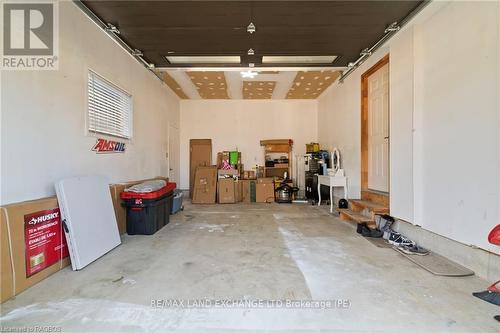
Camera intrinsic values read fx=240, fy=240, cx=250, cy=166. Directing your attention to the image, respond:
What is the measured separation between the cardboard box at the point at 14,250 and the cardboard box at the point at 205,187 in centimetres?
496

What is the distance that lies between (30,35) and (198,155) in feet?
19.0

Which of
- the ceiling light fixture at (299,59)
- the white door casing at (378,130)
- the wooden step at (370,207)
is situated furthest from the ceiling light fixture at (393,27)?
the wooden step at (370,207)

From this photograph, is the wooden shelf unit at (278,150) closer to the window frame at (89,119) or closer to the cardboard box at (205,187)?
the cardboard box at (205,187)

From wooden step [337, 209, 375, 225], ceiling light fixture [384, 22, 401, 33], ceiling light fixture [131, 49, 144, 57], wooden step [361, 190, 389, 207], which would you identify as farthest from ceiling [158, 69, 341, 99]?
wooden step [337, 209, 375, 225]

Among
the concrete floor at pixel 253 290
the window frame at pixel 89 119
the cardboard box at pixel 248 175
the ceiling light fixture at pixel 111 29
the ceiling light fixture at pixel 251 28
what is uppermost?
the ceiling light fixture at pixel 111 29

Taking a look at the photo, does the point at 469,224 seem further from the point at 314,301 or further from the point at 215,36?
the point at 215,36

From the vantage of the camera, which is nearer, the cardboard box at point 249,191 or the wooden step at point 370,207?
the wooden step at point 370,207

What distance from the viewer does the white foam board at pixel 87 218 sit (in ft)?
8.33

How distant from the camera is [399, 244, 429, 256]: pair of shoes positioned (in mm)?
2963

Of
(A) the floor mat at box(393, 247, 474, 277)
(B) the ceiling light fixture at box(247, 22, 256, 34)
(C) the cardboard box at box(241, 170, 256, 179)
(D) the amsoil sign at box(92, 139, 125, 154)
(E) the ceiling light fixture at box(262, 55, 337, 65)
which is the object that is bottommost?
(A) the floor mat at box(393, 247, 474, 277)

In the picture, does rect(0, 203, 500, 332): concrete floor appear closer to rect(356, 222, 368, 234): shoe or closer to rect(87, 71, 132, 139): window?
rect(356, 222, 368, 234): shoe

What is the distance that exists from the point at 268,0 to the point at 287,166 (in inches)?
224

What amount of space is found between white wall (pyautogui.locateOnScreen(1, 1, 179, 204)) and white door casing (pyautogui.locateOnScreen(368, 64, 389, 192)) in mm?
4633

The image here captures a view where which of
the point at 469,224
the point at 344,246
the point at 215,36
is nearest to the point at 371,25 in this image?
the point at 215,36
